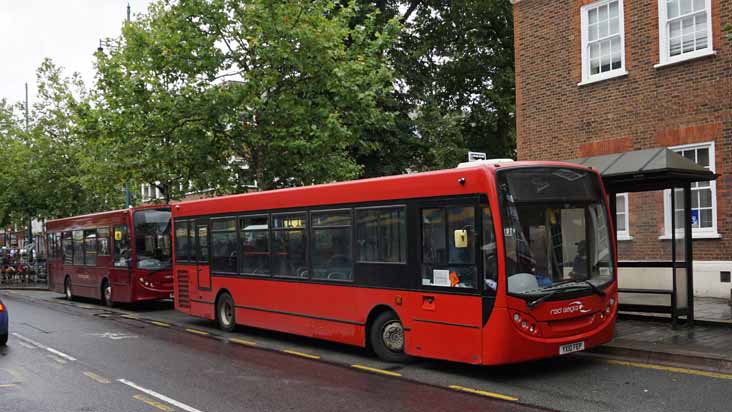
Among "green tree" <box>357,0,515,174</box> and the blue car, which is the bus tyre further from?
"green tree" <box>357,0,515,174</box>

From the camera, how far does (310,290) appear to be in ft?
38.4

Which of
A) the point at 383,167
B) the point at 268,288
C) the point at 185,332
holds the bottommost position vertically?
the point at 185,332

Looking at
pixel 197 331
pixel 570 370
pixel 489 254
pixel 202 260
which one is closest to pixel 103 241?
pixel 202 260

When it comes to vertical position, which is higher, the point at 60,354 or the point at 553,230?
the point at 553,230

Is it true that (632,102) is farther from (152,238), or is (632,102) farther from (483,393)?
(152,238)

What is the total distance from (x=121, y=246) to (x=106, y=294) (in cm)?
217

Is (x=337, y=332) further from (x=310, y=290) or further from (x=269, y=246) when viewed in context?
(x=269, y=246)

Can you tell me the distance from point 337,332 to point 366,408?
3520mm

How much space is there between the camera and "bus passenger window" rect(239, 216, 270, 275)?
42.4 ft

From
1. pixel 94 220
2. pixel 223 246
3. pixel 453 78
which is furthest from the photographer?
pixel 453 78

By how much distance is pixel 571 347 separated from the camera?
895 cm

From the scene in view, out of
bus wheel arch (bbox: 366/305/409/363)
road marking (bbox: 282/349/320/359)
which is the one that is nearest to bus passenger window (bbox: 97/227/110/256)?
road marking (bbox: 282/349/320/359)

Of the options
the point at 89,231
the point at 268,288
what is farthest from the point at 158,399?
the point at 89,231

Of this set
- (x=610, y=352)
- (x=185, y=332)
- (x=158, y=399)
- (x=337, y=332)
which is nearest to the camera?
(x=158, y=399)
